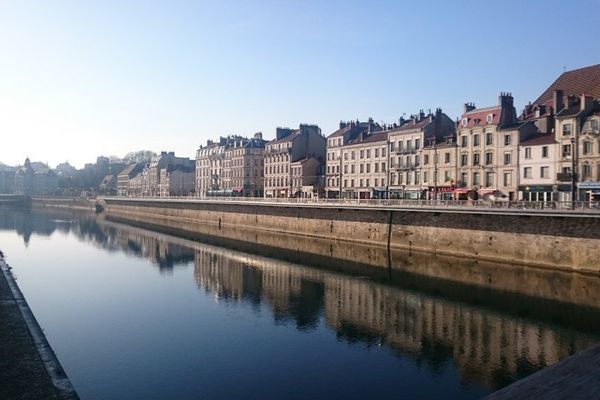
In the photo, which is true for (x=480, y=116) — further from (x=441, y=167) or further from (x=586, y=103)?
(x=586, y=103)

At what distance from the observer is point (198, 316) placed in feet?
102

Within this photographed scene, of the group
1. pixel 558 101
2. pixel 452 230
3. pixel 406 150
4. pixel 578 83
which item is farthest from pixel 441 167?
pixel 452 230

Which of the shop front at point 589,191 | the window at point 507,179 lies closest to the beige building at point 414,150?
the window at point 507,179

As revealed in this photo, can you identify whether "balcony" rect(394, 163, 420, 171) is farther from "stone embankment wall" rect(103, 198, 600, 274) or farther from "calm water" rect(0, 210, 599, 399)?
"calm water" rect(0, 210, 599, 399)

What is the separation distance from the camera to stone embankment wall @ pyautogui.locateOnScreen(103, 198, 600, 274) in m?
39.9

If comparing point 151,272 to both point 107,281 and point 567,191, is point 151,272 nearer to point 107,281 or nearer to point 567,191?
point 107,281

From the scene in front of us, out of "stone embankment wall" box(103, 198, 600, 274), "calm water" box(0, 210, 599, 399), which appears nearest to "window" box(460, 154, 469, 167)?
"stone embankment wall" box(103, 198, 600, 274)

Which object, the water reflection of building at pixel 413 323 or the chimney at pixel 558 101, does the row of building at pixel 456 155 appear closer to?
the chimney at pixel 558 101

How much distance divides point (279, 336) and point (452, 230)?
28.4 meters

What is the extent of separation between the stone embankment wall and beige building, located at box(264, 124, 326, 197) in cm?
2104

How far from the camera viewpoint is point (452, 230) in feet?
163

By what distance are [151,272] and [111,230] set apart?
50.8 meters

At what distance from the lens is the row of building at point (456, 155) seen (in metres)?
53.9

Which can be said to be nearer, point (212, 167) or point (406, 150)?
point (406, 150)
